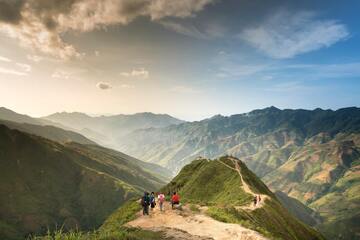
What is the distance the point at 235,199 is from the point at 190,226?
6158 centimetres

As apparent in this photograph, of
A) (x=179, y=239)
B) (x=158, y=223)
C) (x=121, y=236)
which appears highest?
(x=121, y=236)

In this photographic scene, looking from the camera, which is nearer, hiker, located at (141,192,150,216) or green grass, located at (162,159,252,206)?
hiker, located at (141,192,150,216)

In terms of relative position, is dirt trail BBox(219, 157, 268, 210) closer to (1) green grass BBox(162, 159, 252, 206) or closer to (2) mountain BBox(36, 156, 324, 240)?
(2) mountain BBox(36, 156, 324, 240)

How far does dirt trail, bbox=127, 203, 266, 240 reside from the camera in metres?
34.5

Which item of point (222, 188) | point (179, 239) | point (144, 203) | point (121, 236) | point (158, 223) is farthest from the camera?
point (222, 188)

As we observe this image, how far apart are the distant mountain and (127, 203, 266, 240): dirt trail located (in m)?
4.52

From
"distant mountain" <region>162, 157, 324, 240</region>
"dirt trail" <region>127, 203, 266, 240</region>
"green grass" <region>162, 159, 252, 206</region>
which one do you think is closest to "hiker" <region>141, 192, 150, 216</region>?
"dirt trail" <region>127, 203, 266, 240</region>

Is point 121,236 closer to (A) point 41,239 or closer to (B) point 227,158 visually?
(A) point 41,239

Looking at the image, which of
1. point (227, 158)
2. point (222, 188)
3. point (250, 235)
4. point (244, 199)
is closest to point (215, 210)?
point (250, 235)

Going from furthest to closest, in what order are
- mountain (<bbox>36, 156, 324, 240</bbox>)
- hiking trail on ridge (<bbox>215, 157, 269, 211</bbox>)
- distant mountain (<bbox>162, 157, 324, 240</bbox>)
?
hiking trail on ridge (<bbox>215, 157, 269, 211</bbox>) < distant mountain (<bbox>162, 157, 324, 240</bbox>) < mountain (<bbox>36, 156, 324, 240</bbox>)

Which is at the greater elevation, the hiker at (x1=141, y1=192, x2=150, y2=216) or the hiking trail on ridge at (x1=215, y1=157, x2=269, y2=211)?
the hiker at (x1=141, y1=192, x2=150, y2=216)

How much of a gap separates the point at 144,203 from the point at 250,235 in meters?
20.9

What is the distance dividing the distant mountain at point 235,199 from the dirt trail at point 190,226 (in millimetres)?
4517

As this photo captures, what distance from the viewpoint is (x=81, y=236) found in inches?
927
